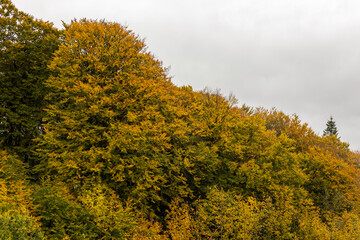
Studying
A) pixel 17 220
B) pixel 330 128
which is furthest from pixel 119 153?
pixel 330 128

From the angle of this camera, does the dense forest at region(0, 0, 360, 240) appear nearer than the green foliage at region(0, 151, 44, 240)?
No

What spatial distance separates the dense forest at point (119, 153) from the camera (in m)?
16.7

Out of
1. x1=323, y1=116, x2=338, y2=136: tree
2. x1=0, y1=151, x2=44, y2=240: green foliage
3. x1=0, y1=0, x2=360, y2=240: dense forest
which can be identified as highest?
x1=323, y1=116, x2=338, y2=136: tree

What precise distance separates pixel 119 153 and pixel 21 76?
15923mm

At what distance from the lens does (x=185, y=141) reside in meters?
26.6

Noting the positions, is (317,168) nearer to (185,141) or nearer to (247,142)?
(247,142)

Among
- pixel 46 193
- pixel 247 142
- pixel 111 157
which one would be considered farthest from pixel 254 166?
pixel 46 193

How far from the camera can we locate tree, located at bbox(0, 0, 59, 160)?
27516 millimetres

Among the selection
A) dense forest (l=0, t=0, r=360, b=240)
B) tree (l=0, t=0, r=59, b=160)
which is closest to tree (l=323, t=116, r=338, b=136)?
dense forest (l=0, t=0, r=360, b=240)

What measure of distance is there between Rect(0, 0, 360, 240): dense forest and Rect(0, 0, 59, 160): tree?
111 mm

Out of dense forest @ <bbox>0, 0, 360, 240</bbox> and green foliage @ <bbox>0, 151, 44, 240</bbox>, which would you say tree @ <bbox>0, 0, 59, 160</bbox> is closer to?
dense forest @ <bbox>0, 0, 360, 240</bbox>

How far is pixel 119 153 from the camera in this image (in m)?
21.8

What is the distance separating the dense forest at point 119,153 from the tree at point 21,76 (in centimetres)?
11

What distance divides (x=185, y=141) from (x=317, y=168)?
73.6ft
